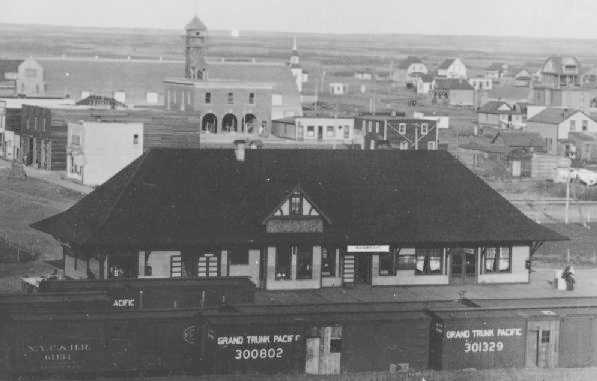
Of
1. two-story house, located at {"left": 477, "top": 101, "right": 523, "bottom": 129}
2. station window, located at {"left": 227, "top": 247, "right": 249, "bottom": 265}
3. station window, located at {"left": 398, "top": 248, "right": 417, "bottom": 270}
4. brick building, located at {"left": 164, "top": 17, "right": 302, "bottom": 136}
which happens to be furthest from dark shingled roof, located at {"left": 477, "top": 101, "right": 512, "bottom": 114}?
station window, located at {"left": 227, "top": 247, "right": 249, "bottom": 265}

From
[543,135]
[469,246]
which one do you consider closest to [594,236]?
[469,246]

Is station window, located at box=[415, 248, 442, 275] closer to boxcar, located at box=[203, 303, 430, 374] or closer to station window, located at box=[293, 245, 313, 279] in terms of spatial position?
station window, located at box=[293, 245, 313, 279]

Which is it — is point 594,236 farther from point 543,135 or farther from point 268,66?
point 268,66

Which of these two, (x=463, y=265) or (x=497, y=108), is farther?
(x=497, y=108)

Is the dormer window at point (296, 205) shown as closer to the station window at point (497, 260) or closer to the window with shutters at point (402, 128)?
the station window at point (497, 260)

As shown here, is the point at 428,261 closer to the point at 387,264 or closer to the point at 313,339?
the point at 387,264

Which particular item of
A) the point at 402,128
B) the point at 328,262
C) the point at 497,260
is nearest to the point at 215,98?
the point at 402,128
